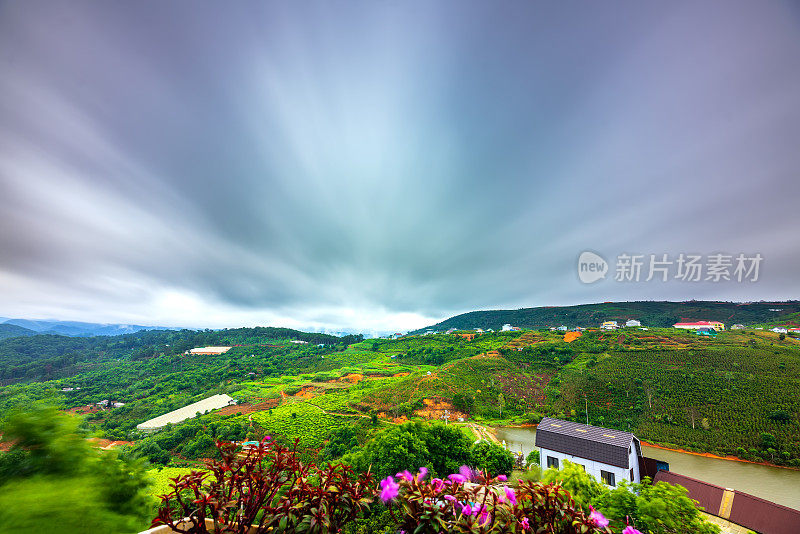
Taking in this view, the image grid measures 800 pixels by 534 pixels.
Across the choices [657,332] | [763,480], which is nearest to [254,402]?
[763,480]

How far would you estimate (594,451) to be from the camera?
1038 cm

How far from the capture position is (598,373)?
26438 mm

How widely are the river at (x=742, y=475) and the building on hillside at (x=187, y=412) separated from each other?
30.5m

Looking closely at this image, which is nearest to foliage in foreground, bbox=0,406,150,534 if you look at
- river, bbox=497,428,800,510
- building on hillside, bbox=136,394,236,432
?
river, bbox=497,428,800,510

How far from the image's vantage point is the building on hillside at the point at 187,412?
25586 millimetres

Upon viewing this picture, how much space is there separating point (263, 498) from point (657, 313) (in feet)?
272

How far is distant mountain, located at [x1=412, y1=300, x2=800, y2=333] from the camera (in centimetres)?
5300

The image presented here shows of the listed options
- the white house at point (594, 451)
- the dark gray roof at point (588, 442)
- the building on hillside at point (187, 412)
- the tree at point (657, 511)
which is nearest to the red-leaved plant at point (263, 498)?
the tree at point (657, 511)

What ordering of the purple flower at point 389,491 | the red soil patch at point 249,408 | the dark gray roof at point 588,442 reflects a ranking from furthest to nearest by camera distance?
the red soil patch at point 249,408 → the dark gray roof at point 588,442 → the purple flower at point 389,491

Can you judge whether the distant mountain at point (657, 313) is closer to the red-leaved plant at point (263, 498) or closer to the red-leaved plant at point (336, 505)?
the red-leaved plant at point (336, 505)

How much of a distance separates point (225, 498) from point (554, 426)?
48.9ft

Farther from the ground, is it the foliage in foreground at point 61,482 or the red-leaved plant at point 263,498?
the red-leaved plant at point 263,498

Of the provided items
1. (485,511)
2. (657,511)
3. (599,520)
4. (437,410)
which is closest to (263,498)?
(485,511)

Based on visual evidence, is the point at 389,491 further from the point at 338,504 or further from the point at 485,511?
the point at 485,511
